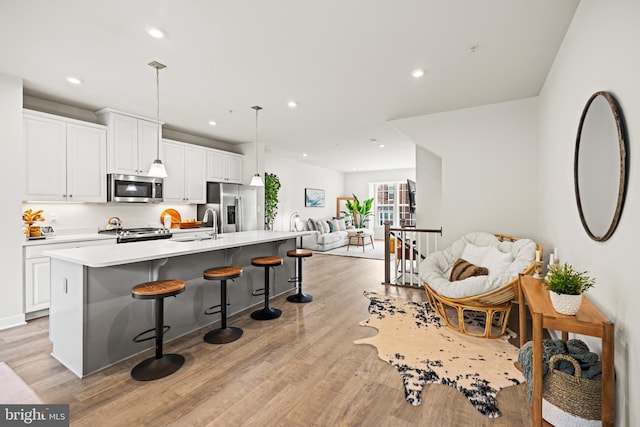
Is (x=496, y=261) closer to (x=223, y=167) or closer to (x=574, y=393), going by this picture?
(x=574, y=393)

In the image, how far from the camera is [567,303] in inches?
59.6

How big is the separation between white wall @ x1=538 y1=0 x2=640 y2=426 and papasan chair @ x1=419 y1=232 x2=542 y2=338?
489mm

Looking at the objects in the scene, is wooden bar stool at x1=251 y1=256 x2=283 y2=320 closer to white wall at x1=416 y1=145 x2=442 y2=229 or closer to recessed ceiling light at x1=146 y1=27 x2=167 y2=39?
recessed ceiling light at x1=146 y1=27 x2=167 y2=39

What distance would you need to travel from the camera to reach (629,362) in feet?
4.49

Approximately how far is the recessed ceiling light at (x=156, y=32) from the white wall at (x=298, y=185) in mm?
5442

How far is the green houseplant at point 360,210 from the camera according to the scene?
10875 mm

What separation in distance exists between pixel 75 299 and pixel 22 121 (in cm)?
258

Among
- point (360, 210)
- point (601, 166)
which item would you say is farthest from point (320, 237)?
point (601, 166)

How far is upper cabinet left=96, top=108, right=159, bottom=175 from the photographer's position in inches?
166

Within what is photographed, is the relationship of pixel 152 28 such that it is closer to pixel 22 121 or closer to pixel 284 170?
pixel 22 121

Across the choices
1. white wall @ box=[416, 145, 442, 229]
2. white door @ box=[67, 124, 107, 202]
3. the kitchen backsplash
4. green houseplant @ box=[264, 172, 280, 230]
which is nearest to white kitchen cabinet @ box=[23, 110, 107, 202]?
white door @ box=[67, 124, 107, 202]

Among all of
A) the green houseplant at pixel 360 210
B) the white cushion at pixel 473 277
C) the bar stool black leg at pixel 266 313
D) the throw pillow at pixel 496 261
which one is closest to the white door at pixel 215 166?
the bar stool black leg at pixel 266 313

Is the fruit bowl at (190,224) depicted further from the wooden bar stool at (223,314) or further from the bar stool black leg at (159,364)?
the bar stool black leg at (159,364)

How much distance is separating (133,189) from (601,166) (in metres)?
5.27
